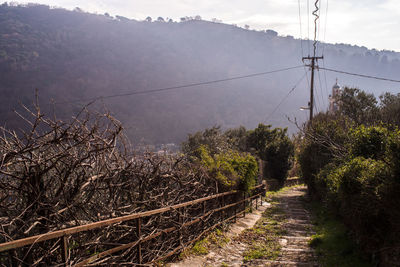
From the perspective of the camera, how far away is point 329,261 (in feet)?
23.9

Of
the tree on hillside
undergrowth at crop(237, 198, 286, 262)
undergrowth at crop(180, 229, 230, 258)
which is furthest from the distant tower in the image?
undergrowth at crop(180, 229, 230, 258)

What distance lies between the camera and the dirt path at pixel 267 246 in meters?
7.19

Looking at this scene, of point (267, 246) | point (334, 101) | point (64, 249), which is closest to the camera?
point (64, 249)

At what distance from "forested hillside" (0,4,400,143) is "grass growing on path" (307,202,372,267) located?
2733 centimetres

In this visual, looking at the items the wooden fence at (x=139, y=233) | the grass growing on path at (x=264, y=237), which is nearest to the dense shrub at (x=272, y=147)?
the grass growing on path at (x=264, y=237)

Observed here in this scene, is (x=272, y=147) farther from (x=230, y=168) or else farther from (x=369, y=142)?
(x=369, y=142)

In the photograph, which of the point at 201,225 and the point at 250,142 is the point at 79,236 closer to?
the point at 201,225

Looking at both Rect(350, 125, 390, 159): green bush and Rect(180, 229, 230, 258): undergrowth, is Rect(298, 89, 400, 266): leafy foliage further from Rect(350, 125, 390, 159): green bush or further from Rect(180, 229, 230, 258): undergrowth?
Rect(180, 229, 230, 258): undergrowth

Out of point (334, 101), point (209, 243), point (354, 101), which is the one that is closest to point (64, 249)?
point (209, 243)

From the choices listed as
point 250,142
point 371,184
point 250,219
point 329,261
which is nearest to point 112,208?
point 371,184

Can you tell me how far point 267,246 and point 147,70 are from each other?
95617 millimetres

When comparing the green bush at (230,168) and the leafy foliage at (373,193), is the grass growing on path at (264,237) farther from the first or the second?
the leafy foliage at (373,193)

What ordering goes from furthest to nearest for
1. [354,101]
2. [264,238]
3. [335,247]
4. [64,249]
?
[354,101] < [264,238] < [335,247] < [64,249]

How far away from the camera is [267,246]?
8.78 m
